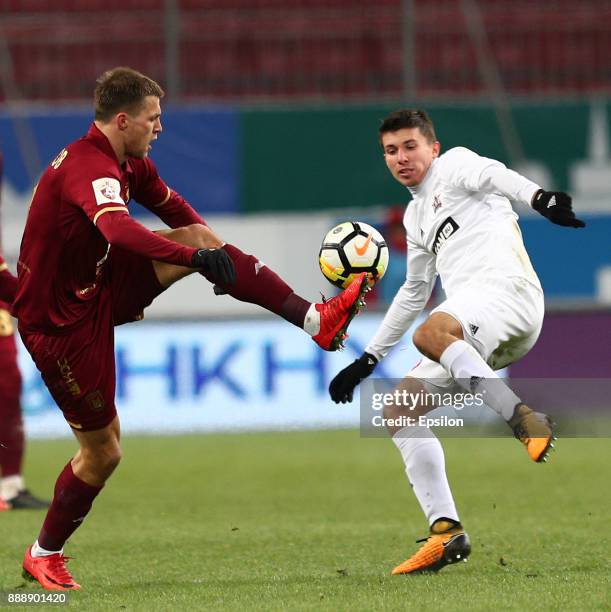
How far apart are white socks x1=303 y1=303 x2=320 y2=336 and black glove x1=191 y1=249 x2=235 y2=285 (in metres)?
0.54

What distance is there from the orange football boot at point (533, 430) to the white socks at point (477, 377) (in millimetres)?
55

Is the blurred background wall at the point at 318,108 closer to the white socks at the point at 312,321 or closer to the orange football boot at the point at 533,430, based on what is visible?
the white socks at the point at 312,321

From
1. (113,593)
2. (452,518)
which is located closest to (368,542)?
(452,518)

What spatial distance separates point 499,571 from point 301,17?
39.8 ft

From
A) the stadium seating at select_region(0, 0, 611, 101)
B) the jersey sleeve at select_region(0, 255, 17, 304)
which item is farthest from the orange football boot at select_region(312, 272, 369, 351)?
the stadium seating at select_region(0, 0, 611, 101)

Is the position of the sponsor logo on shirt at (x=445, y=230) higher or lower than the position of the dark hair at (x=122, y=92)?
lower

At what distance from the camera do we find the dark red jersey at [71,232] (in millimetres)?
5266

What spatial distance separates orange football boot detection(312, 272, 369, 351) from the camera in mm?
5449

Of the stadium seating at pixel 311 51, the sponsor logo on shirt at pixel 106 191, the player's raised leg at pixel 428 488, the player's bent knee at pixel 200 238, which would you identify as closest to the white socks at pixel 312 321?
the player's bent knee at pixel 200 238

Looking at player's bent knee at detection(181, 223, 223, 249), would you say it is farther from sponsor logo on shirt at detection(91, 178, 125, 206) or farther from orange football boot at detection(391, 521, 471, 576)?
orange football boot at detection(391, 521, 471, 576)

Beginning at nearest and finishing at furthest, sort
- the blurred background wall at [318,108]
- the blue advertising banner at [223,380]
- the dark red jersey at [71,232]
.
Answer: the dark red jersey at [71,232] < the blue advertising banner at [223,380] < the blurred background wall at [318,108]

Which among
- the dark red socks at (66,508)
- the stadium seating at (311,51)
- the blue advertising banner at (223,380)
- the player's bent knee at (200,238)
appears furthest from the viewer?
the stadium seating at (311,51)

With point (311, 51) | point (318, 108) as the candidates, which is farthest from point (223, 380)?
point (311, 51)

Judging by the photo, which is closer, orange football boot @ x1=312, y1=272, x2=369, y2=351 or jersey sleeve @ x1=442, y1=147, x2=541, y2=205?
orange football boot @ x1=312, y1=272, x2=369, y2=351
